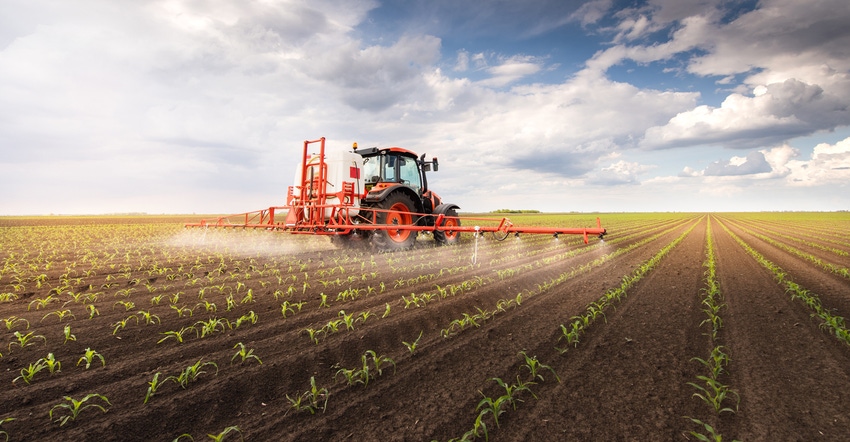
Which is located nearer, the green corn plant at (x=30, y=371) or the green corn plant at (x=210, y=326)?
the green corn plant at (x=30, y=371)

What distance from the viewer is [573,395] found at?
9.29 feet

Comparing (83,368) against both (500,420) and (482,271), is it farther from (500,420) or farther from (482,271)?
(482,271)

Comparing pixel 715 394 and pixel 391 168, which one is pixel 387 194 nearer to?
pixel 391 168

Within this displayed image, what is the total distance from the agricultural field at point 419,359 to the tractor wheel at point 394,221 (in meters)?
3.39

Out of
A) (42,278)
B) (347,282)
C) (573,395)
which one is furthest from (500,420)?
(42,278)

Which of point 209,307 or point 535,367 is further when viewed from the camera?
point 209,307

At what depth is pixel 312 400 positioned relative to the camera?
2.76m

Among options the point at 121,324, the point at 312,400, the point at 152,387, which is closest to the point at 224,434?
the point at 312,400

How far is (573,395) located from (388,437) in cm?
143

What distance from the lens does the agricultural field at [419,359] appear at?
8.14 ft

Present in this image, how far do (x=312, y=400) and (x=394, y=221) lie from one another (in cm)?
834

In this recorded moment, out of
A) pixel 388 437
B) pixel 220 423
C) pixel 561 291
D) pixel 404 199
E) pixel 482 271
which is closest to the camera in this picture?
pixel 388 437

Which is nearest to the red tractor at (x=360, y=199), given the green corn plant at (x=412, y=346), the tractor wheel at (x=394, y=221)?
the tractor wheel at (x=394, y=221)

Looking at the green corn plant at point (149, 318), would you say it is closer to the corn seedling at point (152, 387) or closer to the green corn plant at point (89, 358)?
the green corn plant at point (89, 358)
